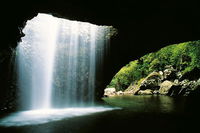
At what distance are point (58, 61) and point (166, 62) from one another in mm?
21000

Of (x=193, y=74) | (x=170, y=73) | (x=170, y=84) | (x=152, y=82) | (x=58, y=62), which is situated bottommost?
(x=170, y=84)

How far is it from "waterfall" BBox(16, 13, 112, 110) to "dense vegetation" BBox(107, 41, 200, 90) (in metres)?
7.18

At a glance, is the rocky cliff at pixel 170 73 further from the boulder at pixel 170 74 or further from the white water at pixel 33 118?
the white water at pixel 33 118

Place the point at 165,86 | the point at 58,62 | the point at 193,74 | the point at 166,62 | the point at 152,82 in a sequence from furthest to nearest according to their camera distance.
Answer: the point at 166,62, the point at 152,82, the point at 165,86, the point at 193,74, the point at 58,62

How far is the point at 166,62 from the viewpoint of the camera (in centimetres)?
2716

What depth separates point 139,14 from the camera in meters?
6.86

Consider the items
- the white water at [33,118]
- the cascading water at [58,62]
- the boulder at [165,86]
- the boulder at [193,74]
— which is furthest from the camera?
the boulder at [165,86]

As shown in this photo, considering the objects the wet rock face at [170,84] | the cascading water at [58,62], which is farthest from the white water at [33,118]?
the wet rock face at [170,84]

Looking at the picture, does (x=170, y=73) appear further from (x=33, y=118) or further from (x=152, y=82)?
(x=33, y=118)

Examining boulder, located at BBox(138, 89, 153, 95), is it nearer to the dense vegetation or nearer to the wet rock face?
the wet rock face

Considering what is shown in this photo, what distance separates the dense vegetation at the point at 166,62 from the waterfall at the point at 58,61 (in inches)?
283

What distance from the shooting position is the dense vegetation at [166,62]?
2227 cm

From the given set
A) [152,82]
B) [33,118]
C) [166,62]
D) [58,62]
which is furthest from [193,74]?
[33,118]

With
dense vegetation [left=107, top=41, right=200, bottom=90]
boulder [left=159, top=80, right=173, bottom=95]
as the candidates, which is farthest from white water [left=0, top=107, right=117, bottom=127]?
boulder [left=159, top=80, right=173, bottom=95]
